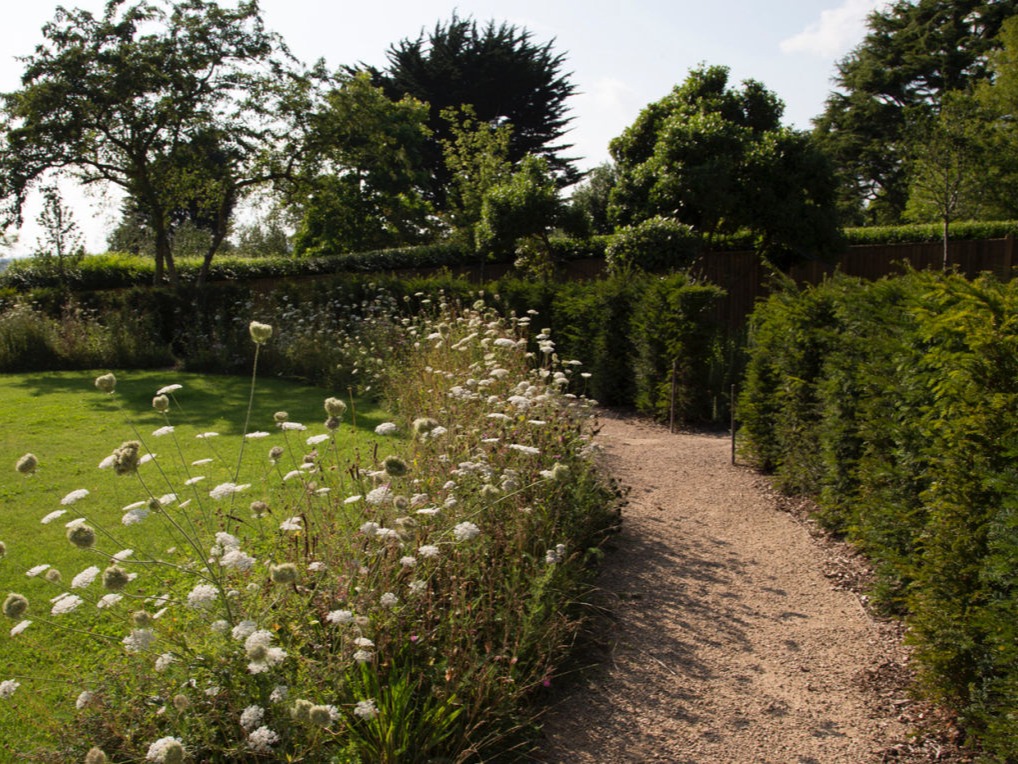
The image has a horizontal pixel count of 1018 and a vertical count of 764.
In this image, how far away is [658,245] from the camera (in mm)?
13328

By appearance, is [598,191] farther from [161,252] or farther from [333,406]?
[333,406]

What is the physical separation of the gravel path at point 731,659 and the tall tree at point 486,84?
1136 inches

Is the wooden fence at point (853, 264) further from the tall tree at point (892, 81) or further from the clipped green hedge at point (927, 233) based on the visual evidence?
the tall tree at point (892, 81)

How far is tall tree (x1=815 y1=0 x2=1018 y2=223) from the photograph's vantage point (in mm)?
28562

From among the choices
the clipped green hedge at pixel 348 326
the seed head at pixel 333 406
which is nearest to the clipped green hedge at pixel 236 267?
the clipped green hedge at pixel 348 326

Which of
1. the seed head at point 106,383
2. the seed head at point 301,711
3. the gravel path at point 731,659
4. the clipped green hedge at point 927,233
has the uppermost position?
the clipped green hedge at point 927,233

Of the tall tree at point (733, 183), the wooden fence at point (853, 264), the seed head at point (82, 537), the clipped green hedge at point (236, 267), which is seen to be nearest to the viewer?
the seed head at point (82, 537)

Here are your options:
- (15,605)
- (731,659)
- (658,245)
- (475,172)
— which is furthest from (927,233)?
(15,605)

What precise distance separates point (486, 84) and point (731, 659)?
107ft

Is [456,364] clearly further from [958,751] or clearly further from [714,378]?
[958,751]

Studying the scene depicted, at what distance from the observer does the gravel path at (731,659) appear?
2.94 m

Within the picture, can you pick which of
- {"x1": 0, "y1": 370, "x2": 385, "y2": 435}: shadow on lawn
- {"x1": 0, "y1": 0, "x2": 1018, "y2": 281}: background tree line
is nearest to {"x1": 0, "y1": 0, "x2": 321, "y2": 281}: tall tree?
{"x1": 0, "y1": 0, "x2": 1018, "y2": 281}: background tree line

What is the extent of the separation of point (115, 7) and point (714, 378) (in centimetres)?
1569

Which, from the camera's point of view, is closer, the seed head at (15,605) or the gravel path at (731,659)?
the seed head at (15,605)
